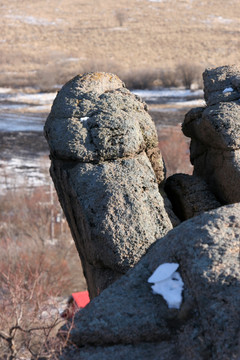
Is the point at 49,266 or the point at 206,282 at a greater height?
the point at 206,282

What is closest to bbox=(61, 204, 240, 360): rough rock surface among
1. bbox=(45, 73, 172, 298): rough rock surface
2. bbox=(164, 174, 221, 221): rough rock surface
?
bbox=(45, 73, 172, 298): rough rock surface

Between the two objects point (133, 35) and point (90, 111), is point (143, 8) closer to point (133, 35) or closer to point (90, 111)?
point (133, 35)

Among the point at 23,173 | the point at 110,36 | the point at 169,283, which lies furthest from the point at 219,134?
the point at 110,36

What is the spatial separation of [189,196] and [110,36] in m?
60.2

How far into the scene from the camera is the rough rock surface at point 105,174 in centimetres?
505

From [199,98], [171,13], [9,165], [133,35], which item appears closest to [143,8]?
[171,13]

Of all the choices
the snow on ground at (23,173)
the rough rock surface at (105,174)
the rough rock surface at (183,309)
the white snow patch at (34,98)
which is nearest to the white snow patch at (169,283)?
the rough rock surface at (183,309)

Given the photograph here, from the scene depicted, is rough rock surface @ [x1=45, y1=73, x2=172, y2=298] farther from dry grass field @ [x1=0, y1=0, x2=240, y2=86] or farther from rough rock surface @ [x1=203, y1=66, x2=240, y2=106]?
dry grass field @ [x1=0, y1=0, x2=240, y2=86]

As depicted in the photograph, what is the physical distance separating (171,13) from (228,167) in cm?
6623

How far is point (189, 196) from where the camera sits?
20.7 feet

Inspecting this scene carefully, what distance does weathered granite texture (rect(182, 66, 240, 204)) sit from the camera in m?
5.79

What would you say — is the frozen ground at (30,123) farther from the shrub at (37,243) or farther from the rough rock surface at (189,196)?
the rough rock surface at (189,196)

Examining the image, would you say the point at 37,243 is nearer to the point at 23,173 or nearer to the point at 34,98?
the point at 23,173

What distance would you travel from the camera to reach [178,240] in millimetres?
3631
